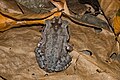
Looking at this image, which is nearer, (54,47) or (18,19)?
(54,47)

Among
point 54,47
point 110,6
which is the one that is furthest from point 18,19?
point 110,6

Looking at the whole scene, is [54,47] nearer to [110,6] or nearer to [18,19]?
[18,19]

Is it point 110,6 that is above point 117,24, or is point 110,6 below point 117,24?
above

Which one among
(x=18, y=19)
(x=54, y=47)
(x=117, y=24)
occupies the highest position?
(x=18, y=19)

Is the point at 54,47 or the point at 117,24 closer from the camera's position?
the point at 54,47

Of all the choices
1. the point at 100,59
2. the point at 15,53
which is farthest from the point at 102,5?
the point at 15,53

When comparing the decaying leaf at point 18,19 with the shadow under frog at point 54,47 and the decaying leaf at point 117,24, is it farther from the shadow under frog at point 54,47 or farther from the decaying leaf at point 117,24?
the decaying leaf at point 117,24

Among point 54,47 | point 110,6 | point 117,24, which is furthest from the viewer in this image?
point 110,6

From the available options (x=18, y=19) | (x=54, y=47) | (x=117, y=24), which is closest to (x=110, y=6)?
(x=117, y=24)

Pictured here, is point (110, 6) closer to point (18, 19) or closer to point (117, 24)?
point (117, 24)

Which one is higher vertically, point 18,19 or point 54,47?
point 18,19

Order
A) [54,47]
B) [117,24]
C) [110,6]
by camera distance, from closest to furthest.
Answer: [54,47] → [117,24] → [110,6]
